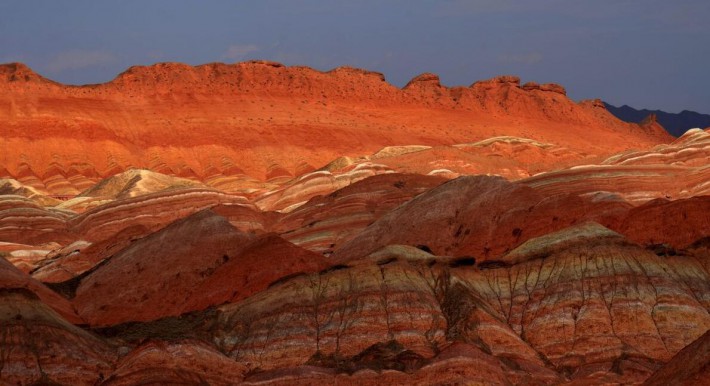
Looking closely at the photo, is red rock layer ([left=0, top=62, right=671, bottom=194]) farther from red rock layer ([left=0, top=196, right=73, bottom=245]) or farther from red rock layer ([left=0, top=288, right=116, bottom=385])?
red rock layer ([left=0, top=288, right=116, bottom=385])

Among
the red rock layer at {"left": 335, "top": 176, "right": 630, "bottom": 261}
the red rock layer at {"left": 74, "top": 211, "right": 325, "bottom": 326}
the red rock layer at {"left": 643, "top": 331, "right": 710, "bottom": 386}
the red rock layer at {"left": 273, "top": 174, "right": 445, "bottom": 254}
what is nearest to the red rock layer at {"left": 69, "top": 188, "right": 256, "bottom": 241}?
the red rock layer at {"left": 273, "top": 174, "right": 445, "bottom": 254}

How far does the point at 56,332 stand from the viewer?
4659cm

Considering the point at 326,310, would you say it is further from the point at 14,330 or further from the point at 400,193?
the point at 400,193

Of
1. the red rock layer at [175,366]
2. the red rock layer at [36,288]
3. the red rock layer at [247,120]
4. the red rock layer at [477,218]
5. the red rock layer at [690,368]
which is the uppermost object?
the red rock layer at [247,120]

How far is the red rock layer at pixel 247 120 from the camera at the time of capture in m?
134

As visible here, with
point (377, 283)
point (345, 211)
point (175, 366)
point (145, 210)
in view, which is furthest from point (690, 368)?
point (145, 210)

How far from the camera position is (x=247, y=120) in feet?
476

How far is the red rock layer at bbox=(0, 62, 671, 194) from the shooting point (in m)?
134

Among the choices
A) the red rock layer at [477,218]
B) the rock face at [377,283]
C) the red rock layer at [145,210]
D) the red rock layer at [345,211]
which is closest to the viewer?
the rock face at [377,283]

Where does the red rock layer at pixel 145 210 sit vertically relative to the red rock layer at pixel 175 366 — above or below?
above

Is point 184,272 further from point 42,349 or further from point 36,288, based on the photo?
point 42,349

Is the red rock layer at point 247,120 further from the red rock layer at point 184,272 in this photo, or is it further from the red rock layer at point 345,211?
the red rock layer at point 184,272

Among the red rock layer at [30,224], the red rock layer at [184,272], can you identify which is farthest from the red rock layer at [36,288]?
the red rock layer at [30,224]

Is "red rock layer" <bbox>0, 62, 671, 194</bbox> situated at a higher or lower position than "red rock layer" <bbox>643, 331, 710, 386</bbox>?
higher
